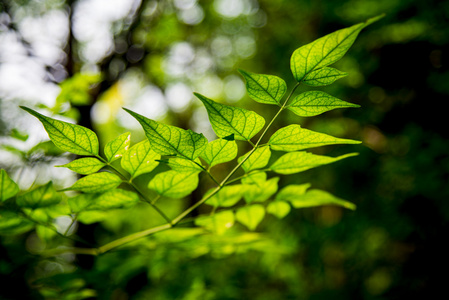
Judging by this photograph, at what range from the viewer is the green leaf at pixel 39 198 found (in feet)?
1.98

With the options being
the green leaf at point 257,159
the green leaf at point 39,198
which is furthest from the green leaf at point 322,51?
the green leaf at point 39,198

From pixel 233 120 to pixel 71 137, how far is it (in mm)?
268

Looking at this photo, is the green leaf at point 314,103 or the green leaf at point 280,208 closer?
the green leaf at point 314,103

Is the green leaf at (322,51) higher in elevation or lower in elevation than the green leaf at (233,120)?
higher

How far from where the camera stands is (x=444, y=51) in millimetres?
2047

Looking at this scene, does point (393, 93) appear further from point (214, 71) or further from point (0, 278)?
point (214, 71)

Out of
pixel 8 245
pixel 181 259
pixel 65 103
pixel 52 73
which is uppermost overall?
pixel 65 103

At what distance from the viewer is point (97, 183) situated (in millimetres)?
557

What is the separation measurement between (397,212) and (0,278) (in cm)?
218

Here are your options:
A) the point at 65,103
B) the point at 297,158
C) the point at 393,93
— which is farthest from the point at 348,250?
the point at 65,103

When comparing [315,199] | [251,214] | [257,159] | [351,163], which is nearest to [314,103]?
[257,159]

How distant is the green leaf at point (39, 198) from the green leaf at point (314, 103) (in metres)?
0.51

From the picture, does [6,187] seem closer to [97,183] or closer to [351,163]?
[97,183]

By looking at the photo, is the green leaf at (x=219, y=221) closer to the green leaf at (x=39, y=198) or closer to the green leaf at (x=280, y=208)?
the green leaf at (x=280, y=208)
